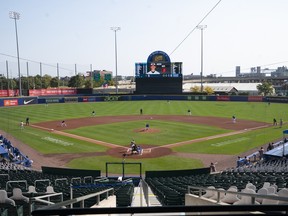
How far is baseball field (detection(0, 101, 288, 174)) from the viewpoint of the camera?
25.1 meters

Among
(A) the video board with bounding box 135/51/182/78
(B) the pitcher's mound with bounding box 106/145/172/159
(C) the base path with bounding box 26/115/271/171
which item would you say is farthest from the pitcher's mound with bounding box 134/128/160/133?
(A) the video board with bounding box 135/51/182/78

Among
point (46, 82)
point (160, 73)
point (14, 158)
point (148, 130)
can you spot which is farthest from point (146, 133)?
point (46, 82)

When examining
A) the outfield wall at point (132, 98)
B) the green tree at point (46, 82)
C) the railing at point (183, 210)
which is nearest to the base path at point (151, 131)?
the railing at point (183, 210)

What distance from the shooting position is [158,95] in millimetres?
80000

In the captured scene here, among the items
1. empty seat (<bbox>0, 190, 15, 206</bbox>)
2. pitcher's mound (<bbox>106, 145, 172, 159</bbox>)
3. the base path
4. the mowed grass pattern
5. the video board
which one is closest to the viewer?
empty seat (<bbox>0, 190, 15, 206</bbox>)

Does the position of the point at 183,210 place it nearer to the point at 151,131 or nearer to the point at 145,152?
the point at 145,152

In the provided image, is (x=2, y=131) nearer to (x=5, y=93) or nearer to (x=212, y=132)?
(x=212, y=132)

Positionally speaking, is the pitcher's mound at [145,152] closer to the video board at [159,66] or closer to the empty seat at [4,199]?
the empty seat at [4,199]

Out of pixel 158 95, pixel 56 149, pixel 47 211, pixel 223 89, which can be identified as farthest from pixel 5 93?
pixel 47 211

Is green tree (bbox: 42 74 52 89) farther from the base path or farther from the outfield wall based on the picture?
the base path

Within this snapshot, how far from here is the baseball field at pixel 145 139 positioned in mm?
25062

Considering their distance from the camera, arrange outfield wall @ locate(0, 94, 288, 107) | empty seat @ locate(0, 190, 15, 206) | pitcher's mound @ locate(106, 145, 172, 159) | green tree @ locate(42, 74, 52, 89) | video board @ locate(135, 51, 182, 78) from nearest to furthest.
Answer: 1. empty seat @ locate(0, 190, 15, 206)
2. pitcher's mound @ locate(106, 145, 172, 159)
3. outfield wall @ locate(0, 94, 288, 107)
4. video board @ locate(135, 51, 182, 78)
5. green tree @ locate(42, 74, 52, 89)

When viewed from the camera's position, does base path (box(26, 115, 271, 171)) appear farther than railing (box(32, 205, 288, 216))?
Yes

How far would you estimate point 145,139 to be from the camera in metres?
32.9
